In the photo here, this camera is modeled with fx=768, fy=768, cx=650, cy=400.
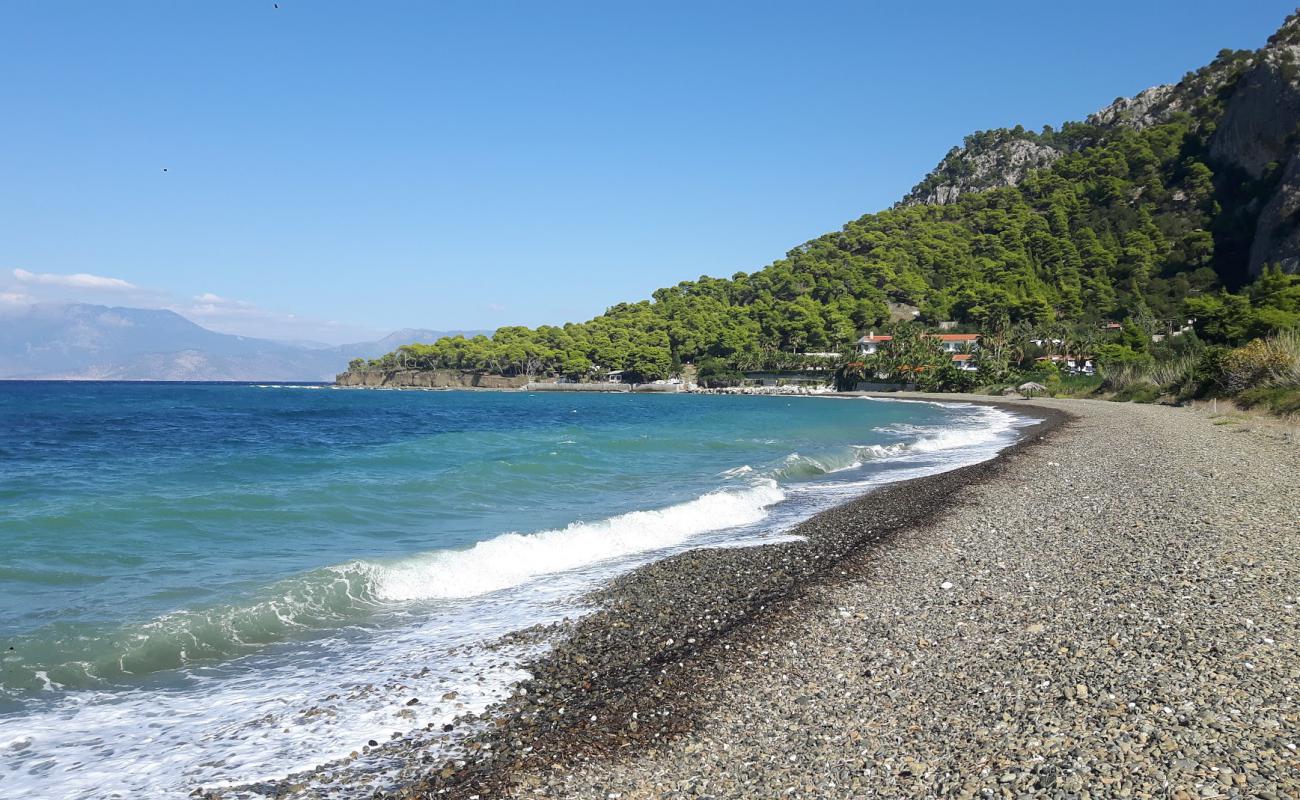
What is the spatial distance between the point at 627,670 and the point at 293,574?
6.30m

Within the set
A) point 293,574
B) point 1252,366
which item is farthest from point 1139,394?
point 293,574

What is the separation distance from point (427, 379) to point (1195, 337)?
15404cm

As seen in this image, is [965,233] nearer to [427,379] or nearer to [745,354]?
[745,354]

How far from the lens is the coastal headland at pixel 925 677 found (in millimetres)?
4512

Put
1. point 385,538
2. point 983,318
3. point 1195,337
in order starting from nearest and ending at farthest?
point 385,538, point 1195,337, point 983,318

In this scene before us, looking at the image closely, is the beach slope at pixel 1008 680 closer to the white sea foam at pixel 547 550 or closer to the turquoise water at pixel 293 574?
the turquoise water at pixel 293 574

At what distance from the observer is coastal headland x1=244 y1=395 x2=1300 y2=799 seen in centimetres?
451

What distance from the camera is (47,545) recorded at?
12570 mm

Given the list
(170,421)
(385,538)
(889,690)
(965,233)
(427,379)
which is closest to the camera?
(889,690)

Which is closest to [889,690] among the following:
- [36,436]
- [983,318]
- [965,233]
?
[36,436]

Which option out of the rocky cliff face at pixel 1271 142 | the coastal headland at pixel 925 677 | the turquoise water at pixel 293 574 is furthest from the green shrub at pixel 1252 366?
the rocky cliff face at pixel 1271 142

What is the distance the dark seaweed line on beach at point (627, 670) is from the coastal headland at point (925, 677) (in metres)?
0.02

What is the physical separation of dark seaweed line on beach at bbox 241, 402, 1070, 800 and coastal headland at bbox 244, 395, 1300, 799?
0.08ft

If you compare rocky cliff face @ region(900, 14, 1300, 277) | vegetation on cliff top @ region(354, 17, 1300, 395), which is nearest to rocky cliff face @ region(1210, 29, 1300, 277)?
rocky cliff face @ region(900, 14, 1300, 277)
